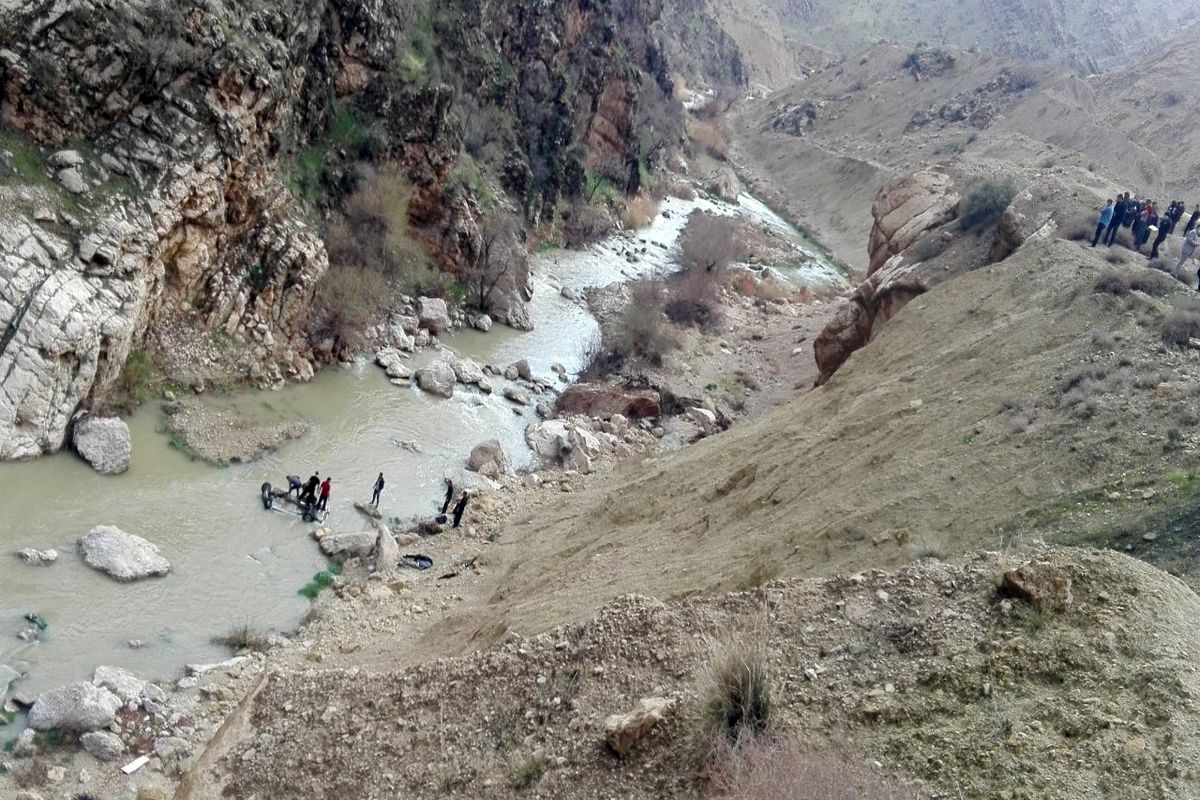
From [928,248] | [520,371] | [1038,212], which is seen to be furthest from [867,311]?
[520,371]

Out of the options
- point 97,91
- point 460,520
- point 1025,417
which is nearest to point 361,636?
point 460,520

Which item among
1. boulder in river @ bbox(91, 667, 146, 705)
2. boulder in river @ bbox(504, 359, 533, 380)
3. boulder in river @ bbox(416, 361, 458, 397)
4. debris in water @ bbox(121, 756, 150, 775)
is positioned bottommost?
debris in water @ bbox(121, 756, 150, 775)

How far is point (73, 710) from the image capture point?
11.6 meters

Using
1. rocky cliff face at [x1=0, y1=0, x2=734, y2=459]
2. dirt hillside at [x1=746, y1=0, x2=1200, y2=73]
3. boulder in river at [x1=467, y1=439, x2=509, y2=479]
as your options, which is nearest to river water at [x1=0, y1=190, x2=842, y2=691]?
boulder in river at [x1=467, y1=439, x2=509, y2=479]

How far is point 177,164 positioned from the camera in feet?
67.6

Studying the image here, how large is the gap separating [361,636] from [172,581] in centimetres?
392

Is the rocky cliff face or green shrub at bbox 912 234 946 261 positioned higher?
green shrub at bbox 912 234 946 261

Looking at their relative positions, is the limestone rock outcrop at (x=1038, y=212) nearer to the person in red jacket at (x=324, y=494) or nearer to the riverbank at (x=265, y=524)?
the riverbank at (x=265, y=524)

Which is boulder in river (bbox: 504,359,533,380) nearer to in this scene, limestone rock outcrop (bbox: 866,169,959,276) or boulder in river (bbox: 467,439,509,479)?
boulder in river (bbox: 467,439,509,479)

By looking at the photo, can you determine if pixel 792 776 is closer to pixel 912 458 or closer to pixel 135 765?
pixel 912 458

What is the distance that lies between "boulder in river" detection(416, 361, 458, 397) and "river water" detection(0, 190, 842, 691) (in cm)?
37

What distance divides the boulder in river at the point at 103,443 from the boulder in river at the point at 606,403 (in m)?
13.1

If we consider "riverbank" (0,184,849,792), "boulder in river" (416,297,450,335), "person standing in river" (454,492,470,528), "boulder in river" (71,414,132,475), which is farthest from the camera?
"boulder in river" (416,297,450,335)

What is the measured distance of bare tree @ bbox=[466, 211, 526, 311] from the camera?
33.2 m
